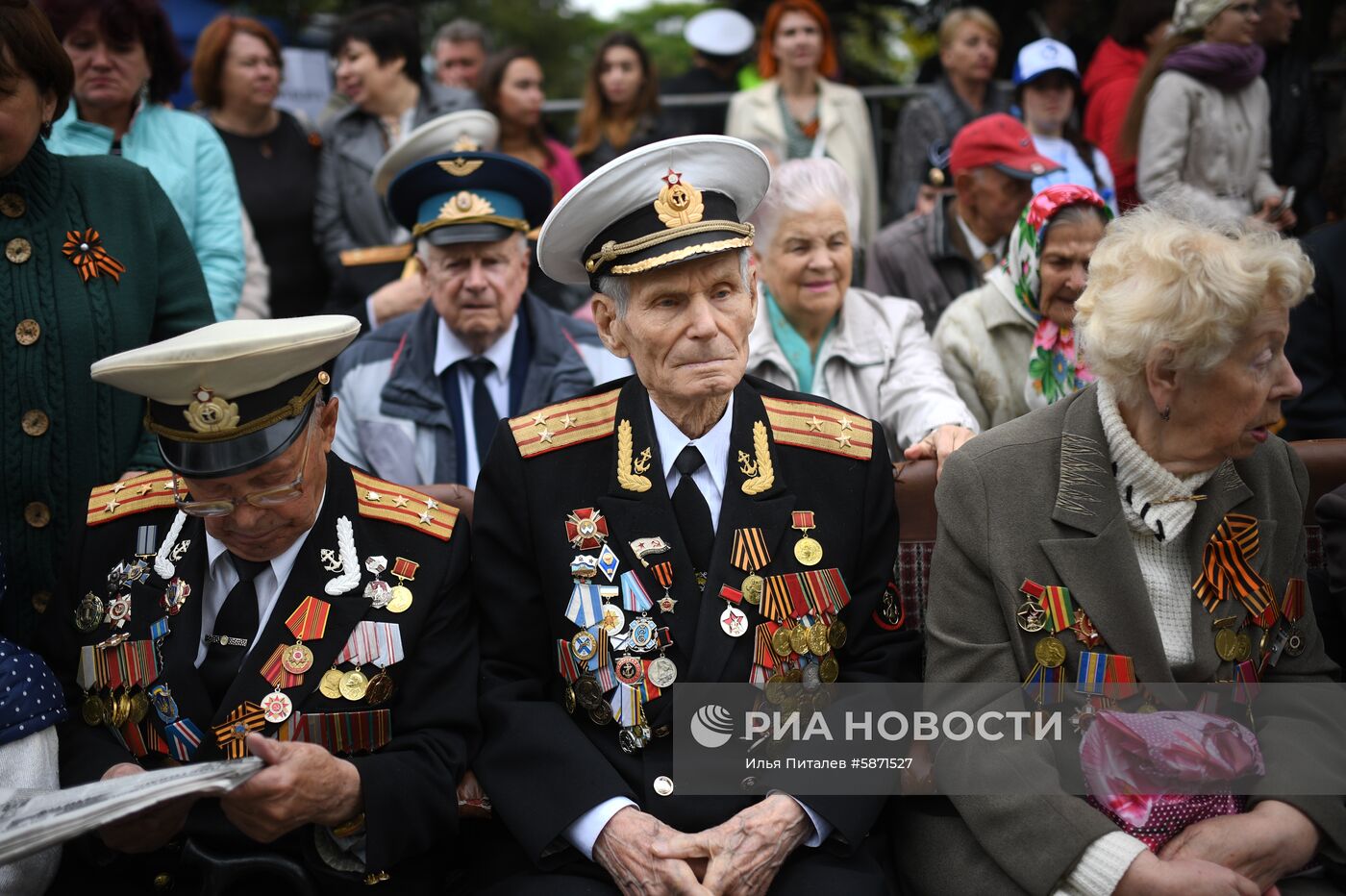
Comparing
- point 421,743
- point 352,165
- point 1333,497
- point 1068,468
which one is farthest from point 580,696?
point 352,165

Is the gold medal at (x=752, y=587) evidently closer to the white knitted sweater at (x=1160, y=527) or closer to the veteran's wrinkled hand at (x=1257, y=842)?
the white knitted sweater at (x=1160, y=527)

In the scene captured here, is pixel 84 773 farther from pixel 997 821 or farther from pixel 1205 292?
pixel 1205 292

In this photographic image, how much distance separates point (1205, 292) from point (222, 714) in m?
2.44

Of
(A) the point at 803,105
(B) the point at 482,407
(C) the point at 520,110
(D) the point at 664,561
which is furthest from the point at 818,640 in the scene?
(A) the point at 803,105

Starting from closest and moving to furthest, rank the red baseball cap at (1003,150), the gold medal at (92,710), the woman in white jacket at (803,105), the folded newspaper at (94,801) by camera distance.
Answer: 1. the folded newspaper at (94,801)
2. the gold medal at (92,710)
3. the red baseball cap at (1003,150)
4. the woman in white jacket at (803,105)

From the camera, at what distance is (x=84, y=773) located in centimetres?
296

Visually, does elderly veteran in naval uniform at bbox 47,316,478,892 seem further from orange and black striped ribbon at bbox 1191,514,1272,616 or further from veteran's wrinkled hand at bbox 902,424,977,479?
orange and black striped ribbon at bbox 1191,514,1272,616

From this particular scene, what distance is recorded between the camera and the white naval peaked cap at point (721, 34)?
8.64 metres

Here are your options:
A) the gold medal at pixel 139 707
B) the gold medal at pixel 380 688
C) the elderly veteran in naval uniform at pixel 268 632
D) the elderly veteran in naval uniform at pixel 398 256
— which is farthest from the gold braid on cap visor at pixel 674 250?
the elderly veteran in naval uniform at pixel 398 256

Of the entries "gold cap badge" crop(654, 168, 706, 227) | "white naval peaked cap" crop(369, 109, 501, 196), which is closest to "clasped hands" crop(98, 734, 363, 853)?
"gold cap badge" crop(654, 168, 706, 227)

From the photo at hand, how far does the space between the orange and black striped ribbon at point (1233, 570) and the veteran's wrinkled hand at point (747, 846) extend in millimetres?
1097

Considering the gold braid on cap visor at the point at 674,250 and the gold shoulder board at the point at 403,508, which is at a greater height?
the gold braid on cap visor at the point at 674,250

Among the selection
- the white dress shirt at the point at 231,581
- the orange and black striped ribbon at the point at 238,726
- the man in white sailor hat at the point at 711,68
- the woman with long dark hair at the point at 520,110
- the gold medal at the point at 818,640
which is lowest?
the orange and black striped ribbon at the point at 238,726

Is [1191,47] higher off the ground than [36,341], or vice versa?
[1191,47]
